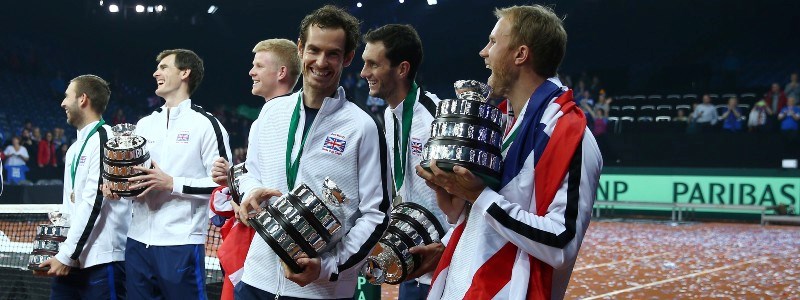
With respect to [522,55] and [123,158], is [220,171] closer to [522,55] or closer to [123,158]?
[123,158]

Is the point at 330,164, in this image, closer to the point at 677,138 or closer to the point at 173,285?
the point at 173,285

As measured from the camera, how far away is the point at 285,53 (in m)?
4.54

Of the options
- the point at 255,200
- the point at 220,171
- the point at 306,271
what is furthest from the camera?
the point at 220,171

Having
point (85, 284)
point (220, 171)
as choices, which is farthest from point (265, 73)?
point (85, 284)

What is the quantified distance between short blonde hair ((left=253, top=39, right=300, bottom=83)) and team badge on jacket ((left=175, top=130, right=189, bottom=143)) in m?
0.81

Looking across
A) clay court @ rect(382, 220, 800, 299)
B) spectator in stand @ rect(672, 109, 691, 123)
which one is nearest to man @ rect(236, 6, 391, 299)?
clay court @ rect(382, 220, 800, 299)

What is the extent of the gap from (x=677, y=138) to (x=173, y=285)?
17818 millimetres

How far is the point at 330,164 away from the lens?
3.06 metres

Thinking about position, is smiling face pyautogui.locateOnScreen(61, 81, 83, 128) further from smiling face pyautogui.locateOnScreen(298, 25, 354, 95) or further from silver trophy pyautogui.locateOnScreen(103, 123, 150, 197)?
smiling face pyautogui.locateOnScreen(298, 25, 354, 95)

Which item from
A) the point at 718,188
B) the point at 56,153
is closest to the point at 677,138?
the point at 718,188

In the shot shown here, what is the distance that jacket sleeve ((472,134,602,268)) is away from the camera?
2.31m

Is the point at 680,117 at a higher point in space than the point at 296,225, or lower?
higher

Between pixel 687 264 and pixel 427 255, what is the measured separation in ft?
28.7

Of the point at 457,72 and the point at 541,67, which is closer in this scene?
the point at 541,67
